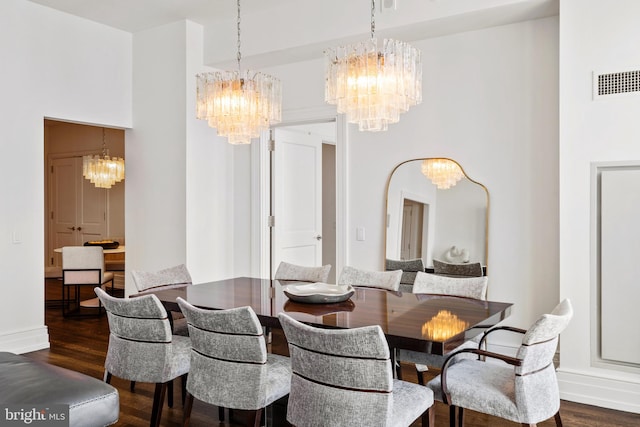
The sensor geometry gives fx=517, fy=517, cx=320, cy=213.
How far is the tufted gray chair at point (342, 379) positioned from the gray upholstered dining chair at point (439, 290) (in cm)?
81

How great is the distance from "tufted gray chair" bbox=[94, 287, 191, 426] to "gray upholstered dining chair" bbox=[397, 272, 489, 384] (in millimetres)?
1292

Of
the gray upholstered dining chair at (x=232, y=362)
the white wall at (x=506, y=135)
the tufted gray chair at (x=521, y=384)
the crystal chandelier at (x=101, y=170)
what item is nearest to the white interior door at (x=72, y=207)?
the crystal chandelier at (x=101, y=170)

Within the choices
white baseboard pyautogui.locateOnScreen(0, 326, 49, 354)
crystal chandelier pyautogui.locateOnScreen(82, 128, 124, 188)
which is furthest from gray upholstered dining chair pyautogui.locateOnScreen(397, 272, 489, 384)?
crystal chandelier pyautogui.locateOnScreen(82, 128, 124, 188)

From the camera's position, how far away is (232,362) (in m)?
2.44

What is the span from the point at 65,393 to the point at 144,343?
3.57 ft

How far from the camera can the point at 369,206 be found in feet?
15.8

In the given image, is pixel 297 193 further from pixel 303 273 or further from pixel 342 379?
pixel 342 379

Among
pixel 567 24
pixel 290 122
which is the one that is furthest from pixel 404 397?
pixel 290 122

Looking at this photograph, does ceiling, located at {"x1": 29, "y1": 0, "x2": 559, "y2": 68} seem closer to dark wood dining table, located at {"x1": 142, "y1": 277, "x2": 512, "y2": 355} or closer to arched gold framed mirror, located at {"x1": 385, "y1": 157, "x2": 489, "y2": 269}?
arched gold framed mirror, located at {"x1": 385, "y1": 157, "x2": 489, "y2": 269}

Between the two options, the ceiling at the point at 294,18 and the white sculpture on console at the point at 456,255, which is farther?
the white sculpture on console at the point at 456,255

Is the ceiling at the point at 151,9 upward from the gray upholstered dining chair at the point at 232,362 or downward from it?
upward

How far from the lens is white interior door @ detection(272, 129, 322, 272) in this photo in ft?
18.6

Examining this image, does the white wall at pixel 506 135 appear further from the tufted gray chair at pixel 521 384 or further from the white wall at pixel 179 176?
the white wall at pixel 179 176

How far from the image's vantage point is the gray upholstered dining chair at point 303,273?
3908 millimetres
